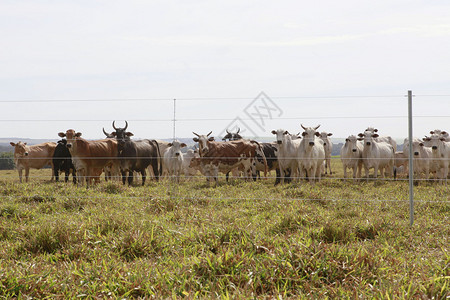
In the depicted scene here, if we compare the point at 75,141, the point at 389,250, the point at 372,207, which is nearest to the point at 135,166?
the point at 75,141

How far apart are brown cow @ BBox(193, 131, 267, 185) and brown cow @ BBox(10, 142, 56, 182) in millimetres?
7703

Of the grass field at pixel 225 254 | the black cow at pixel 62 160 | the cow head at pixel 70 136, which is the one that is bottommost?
the grass field at pixel 225 254

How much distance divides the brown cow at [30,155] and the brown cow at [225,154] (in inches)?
303

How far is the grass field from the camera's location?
430 centimetres

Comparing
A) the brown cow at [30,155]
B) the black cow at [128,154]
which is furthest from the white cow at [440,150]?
the brown cow at [30,155]

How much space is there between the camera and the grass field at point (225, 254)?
4301 millimetres

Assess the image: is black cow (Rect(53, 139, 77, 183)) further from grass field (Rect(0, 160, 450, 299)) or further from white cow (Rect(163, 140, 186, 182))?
grass field (Rect(0, 160, 450, 299))

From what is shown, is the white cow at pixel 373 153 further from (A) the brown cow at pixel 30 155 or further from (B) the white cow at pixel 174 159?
(A) the brown cow at pixel 30 155

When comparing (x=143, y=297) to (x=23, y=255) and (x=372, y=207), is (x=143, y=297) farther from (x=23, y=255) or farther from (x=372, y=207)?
(x=372, y=207)

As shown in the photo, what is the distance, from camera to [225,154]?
1803cm

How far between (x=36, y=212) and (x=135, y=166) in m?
8.96

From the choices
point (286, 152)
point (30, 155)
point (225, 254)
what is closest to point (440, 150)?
point (286, 152)

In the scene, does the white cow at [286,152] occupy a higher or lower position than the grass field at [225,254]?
higher

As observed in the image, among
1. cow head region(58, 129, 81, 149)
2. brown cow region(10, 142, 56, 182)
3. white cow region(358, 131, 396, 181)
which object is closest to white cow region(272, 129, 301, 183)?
white cow region(358, 131, 396, 181)
